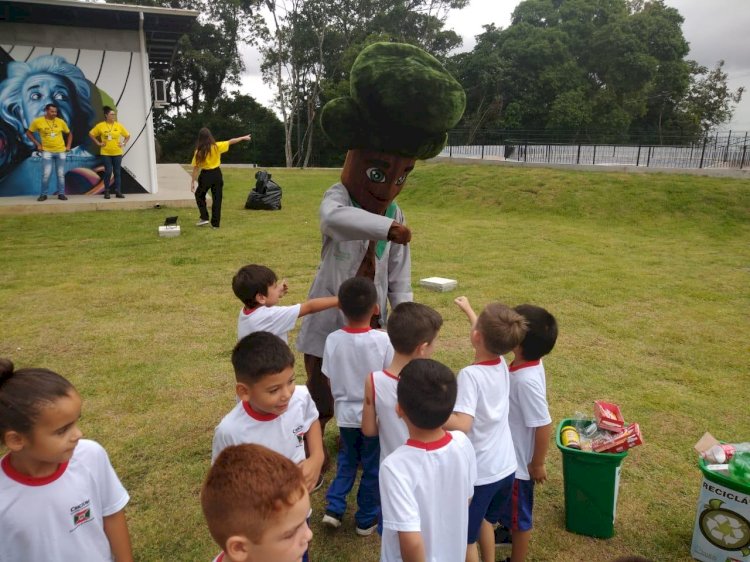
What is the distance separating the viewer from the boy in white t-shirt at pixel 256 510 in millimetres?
1312

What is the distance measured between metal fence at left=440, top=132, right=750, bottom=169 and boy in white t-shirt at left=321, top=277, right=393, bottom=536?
1722 cm

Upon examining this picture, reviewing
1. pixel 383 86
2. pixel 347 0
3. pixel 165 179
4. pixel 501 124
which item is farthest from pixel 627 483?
pixel 347 0

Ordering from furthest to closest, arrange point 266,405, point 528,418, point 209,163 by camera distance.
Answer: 1. point 209,163
2. point 528,418
3. point 266,405

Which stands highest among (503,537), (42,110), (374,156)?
(42,110)

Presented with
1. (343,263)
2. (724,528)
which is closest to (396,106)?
(343,263)

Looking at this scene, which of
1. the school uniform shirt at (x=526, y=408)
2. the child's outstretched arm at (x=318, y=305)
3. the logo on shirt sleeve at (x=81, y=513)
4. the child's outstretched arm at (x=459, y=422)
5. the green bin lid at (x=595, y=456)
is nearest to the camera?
the logo on shirt sleeve at (x=81, y=513)

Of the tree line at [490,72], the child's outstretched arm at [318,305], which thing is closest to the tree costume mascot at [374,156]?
the child's outstretched arm at [318,305]

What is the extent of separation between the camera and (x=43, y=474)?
1703mm

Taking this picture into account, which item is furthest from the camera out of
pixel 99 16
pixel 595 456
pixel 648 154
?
pixel 648 154

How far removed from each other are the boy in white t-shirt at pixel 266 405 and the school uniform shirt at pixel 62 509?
391 millimetres

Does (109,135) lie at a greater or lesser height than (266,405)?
greater

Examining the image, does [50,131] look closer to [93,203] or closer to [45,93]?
[45,93]

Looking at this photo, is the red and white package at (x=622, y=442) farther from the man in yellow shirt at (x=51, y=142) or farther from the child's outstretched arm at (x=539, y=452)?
the man in yellow shirt at (x=51, y=142)

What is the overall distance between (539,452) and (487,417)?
0.48m
